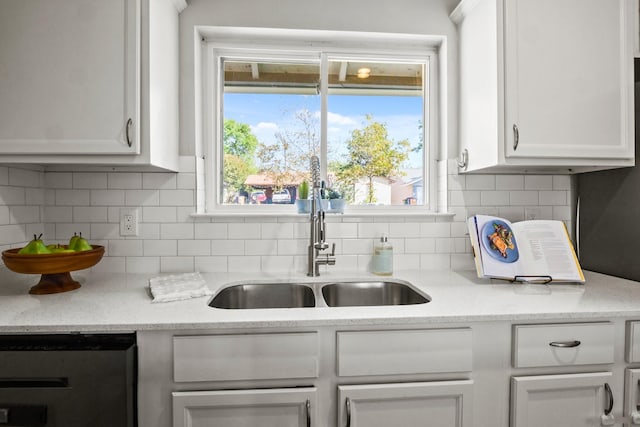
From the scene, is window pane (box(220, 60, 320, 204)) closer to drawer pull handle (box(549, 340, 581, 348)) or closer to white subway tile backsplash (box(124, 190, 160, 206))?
white subway tile backsplash (box(124, 190, 160, 206))

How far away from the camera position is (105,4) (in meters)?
1.34

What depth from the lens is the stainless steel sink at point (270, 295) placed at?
161cm

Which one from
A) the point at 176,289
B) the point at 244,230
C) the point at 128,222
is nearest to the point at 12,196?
the point at 128,222

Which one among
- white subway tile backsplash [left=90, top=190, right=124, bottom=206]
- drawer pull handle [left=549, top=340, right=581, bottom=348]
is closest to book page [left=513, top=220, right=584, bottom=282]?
drawer pull handle [left=549, top=340, right=581, bottom=348]

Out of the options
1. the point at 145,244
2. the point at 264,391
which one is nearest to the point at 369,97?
the point at 145,244

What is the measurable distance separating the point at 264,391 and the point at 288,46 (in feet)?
5.33

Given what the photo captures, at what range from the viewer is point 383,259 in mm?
1708

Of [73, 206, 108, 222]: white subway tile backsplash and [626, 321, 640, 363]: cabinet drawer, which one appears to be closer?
[626, 321, 640, 363]: cabinet drawer

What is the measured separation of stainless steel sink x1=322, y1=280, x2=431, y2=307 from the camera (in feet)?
5.41

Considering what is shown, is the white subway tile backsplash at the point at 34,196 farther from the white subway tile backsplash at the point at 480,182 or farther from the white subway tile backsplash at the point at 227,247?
the white subway tile backsplash at the point at 480,182

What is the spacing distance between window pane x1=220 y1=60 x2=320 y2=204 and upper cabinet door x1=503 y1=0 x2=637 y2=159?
3.12ft

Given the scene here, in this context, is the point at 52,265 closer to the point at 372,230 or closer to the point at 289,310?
the point at 289,310

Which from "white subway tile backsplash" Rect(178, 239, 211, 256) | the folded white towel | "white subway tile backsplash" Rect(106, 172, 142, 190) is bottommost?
the folded white towel

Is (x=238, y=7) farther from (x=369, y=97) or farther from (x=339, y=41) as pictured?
(x=369, y=97)
